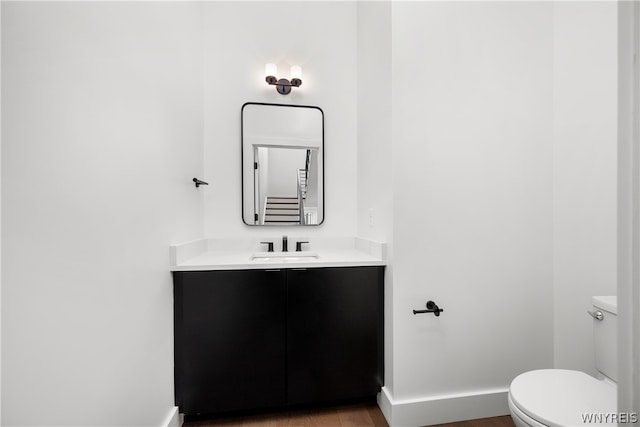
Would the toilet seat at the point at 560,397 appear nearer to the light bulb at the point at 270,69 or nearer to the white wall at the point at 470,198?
the white wall at the point at 470,198

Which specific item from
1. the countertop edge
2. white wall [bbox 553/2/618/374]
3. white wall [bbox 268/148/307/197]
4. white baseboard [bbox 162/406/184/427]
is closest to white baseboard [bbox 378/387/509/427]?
white wall [bbox 553/2/618/374]

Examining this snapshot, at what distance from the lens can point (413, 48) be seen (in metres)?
1.51

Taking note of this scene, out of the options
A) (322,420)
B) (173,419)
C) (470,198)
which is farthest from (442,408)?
(173,419)

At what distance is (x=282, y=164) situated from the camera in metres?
2.14

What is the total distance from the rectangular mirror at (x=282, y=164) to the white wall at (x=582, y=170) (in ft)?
4.80

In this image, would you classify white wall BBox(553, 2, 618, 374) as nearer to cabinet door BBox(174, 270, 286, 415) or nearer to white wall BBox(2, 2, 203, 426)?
cabinet door BBox(174, 270, 286, 415)

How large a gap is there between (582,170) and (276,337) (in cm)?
186

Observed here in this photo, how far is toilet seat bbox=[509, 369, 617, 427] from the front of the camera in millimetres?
975

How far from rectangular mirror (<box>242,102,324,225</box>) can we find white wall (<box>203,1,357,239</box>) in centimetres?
6

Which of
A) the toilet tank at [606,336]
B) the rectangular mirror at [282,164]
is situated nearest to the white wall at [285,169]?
the rectangular mirror at [282,164]

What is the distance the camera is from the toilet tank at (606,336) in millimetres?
1191

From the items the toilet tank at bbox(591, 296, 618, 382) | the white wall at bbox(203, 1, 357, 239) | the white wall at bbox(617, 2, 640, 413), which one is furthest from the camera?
the white wall at bbox(203, 1, 357, 239)

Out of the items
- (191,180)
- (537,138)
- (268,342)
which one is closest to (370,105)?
(537,138)

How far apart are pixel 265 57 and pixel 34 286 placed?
6.44 ft
